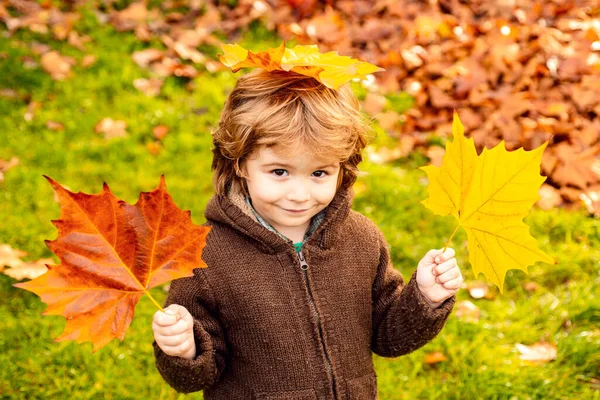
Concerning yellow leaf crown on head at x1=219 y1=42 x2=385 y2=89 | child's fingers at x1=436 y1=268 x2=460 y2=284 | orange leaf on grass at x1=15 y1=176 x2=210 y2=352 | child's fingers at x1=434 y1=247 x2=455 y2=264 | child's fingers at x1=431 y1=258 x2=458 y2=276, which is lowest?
child's fingers at x1=436 y1=268 x2=460 y2=284

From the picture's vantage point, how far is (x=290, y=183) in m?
1.71

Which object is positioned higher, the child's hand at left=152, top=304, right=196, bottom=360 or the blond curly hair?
the blond curly hair

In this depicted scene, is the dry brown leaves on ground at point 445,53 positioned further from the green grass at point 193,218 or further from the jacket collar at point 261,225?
the jacket collar at point 261,225

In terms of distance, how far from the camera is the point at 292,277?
181cm

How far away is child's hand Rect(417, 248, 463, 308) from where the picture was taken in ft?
5.82

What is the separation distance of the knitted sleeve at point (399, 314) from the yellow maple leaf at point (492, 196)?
9.1 inches

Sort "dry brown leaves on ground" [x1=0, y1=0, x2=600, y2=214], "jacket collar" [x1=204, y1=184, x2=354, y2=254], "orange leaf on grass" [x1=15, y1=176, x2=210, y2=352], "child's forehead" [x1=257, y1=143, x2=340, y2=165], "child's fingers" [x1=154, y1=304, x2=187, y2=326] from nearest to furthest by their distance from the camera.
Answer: "orange leaf on grass" [x1=15, y1=176, x2=210, y2=352] < "child's fingers" [x1=154, y1=304, x2=187, y2=326] < "child's forehead" [x1=257, y1=143, x2=340, y2=165] < "jacket collar" [x1=204, y1=184, x2=354, y2=254] < "dry brown leaves on ground" [x1=0, y1=0, x2=600, y2=214]

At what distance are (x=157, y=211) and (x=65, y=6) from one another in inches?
156

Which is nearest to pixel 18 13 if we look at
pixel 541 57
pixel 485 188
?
pixel 541 57

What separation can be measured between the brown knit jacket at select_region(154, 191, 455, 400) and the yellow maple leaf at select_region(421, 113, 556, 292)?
262 mm

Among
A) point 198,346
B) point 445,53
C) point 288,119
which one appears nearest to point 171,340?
point 198,346

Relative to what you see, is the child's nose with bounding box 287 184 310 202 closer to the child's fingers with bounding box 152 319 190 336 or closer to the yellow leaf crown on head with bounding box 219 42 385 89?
the yellow leaf crown on head with bounding box 219 42 385 89

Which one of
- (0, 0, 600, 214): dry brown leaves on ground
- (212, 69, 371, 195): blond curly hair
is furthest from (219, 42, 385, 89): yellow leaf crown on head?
→ (0, 0, 600, 214): dry brown leaves on ground

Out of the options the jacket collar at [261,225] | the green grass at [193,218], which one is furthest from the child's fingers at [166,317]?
the green grass at [193,218]
